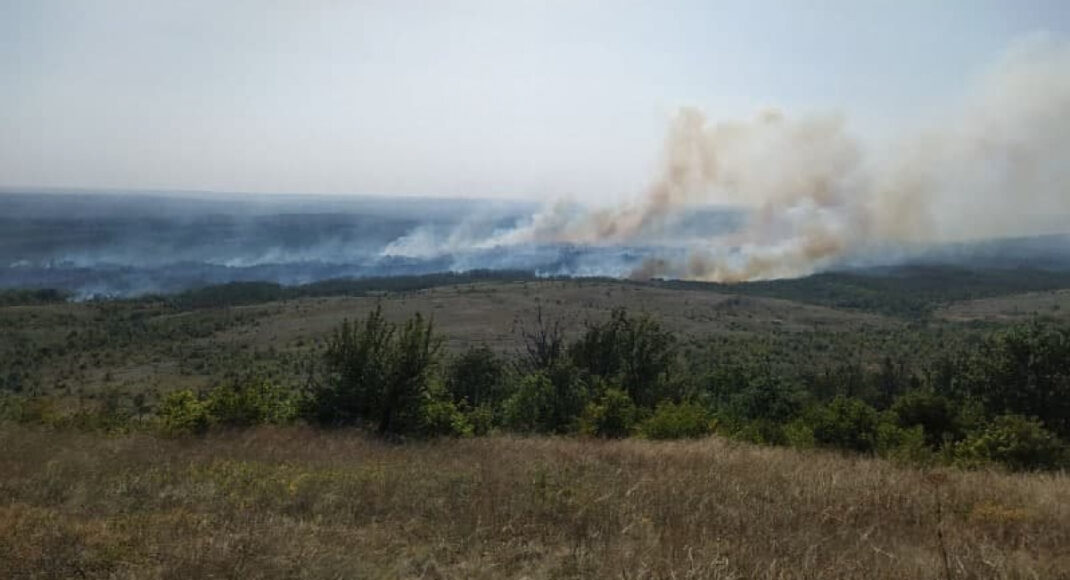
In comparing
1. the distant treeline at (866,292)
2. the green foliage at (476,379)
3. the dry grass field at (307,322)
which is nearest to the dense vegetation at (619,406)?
the green foliage at (476,379)

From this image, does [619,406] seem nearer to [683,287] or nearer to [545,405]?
[545,405]

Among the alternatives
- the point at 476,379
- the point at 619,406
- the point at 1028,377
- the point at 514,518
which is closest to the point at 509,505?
the point at 514,518

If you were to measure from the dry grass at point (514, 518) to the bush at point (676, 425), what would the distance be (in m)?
6.37

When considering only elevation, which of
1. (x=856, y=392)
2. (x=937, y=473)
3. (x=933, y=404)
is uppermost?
(x=937, y=473)

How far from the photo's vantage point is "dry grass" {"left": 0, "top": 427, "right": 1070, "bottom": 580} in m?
5.21

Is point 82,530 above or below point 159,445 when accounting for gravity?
above

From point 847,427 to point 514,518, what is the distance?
13.0 m

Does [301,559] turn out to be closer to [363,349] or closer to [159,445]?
A: [159,445]

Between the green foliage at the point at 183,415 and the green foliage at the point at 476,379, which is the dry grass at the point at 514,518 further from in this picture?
the green foliage at the point at 476,379

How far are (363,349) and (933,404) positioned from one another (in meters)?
17.4

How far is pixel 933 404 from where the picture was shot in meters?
21.0

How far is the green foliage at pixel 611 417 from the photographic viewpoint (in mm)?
19359

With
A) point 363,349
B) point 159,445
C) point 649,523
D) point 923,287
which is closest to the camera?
point 649,523

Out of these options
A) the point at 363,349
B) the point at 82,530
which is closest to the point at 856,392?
the point at 363,349
